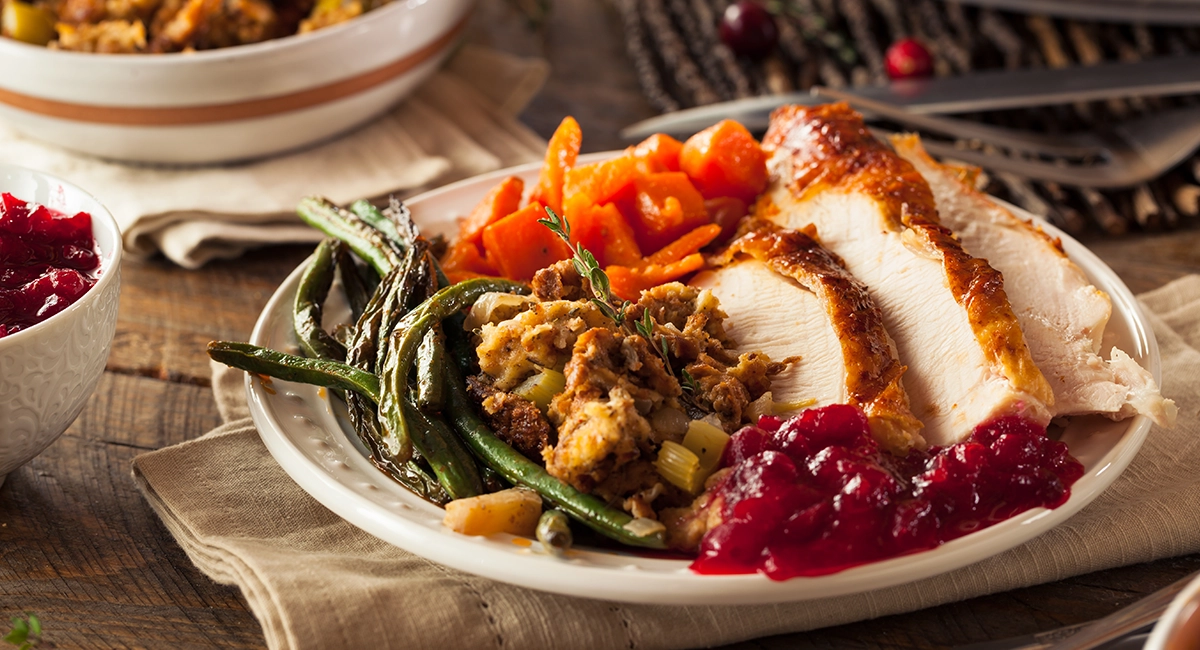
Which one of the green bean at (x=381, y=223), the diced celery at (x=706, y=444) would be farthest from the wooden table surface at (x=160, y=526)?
the green bean at (x=381, y=223)

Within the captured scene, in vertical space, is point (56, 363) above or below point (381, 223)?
above

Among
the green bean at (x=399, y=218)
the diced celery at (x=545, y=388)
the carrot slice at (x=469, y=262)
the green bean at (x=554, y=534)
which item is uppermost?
the green bean at (x=399, y=218)

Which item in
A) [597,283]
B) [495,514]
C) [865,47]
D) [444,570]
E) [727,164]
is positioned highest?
[597,283]

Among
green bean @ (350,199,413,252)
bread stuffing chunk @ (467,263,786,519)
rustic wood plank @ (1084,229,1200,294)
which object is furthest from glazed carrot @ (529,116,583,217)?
rustic wood plank @ (1084,229,1200,294)

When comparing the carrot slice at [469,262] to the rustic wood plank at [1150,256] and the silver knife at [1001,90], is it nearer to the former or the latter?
the silver knife at [1001,90]

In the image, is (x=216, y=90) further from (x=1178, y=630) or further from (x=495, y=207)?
(x=1178, y=630)

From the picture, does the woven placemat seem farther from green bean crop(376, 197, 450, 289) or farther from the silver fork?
green bean crop(376, 197, 450, 289)

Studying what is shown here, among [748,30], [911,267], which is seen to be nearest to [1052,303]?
[911,267]
